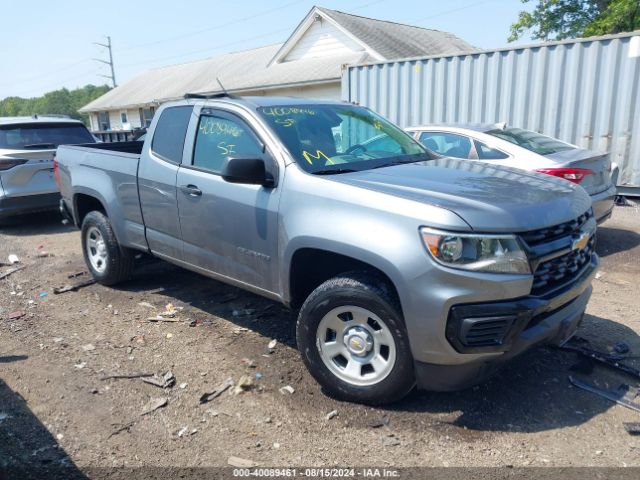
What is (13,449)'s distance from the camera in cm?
305

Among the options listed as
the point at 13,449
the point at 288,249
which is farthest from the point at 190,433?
the point at 288,249

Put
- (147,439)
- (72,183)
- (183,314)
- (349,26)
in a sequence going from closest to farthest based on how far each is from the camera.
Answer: (147,439)
(183,314)
(72,183)
(349,26)

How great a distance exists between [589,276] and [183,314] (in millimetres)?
3434

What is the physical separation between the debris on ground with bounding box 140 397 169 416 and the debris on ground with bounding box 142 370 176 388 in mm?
173

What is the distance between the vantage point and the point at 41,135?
884cm

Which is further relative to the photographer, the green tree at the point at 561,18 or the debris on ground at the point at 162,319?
the green tree at the point at 561,18

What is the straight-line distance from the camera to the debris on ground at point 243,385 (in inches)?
143

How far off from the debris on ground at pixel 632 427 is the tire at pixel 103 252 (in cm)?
455

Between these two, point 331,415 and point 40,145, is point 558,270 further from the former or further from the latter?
point 40,145

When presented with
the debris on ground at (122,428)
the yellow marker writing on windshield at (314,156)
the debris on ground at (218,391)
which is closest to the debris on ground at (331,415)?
the debris on ground at (218,391)

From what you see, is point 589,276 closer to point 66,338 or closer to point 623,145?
point 66,338

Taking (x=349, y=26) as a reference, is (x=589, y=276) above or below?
below

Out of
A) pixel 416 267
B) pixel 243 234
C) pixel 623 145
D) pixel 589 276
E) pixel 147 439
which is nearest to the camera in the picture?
pixel 416 267

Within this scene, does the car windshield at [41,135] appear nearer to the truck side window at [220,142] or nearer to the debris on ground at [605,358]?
the truck side window at [220,142]
